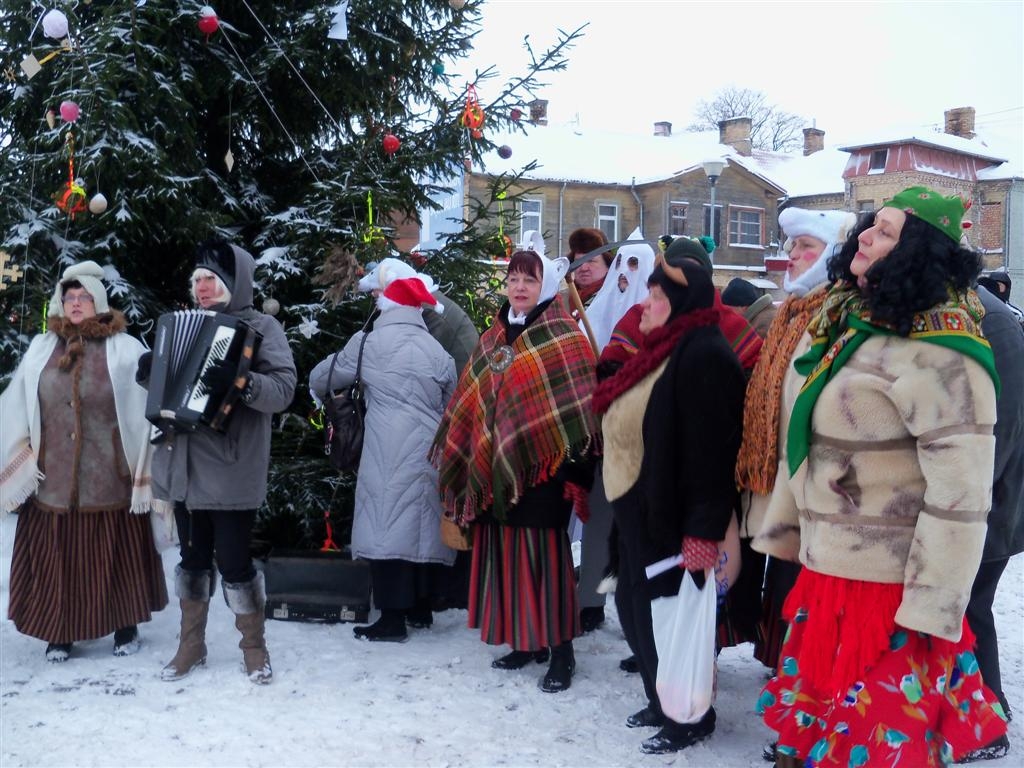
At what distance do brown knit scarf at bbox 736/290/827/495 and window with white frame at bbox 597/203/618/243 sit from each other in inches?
1171

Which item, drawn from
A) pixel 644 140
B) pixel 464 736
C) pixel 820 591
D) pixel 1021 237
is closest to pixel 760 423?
pixel 820 591

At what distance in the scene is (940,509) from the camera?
2850mm

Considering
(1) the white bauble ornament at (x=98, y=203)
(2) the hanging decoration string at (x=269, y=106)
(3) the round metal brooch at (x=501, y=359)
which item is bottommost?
(3) the round metal brooch at (x=501, y=359)

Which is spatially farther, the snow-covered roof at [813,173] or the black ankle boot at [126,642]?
the snow-covered roof at [813,173]

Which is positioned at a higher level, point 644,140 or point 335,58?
point 644,140

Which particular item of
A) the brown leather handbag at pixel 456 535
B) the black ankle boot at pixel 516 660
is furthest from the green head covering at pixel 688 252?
the black ankle boot at pixel 516 660

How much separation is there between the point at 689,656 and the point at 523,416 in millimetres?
1464

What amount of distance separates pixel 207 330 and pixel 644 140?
3429 cm

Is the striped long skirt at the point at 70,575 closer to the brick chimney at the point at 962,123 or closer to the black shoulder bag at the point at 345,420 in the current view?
the black shoulder bag at the point at 345,420

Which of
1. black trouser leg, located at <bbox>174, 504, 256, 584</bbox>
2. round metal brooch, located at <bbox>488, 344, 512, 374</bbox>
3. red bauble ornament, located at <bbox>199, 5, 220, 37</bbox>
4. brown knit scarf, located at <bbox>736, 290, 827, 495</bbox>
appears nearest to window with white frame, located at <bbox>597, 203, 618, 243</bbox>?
red bauble ornament, located at <bbox>199, 5, 220, 37</bbox>

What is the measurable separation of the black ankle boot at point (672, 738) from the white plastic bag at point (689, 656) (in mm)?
293

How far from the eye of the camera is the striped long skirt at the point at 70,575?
4.94 meters

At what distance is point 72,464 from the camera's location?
16.1ft

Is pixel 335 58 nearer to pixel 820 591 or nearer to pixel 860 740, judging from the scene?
pixel 820 591
